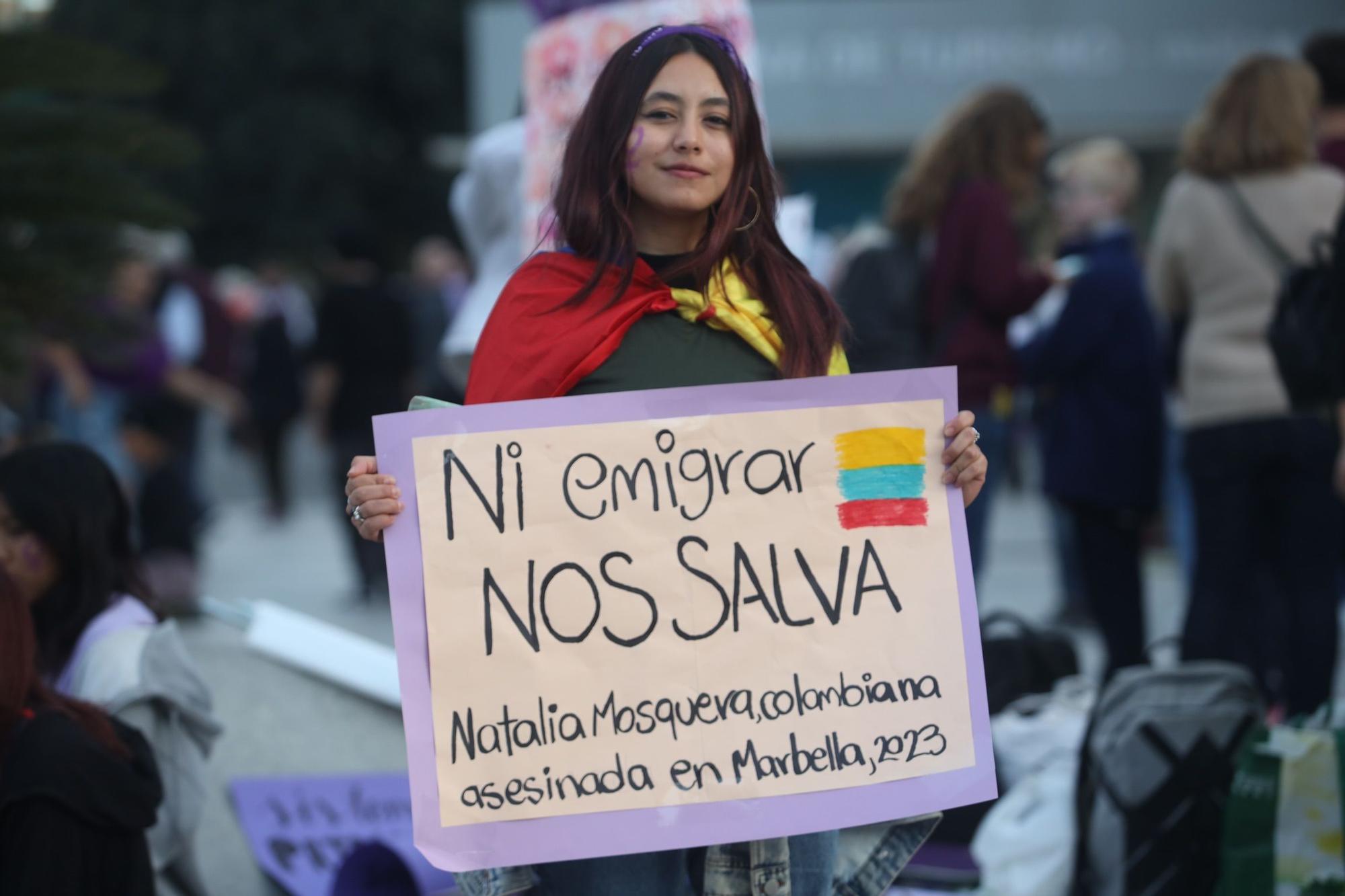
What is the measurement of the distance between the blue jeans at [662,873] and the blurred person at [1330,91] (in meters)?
3.05

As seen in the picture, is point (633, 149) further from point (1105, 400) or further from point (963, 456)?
point (1105, 400)

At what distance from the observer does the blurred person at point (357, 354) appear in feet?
27.5

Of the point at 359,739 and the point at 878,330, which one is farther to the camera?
the point at 878,330

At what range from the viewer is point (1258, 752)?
126 inches

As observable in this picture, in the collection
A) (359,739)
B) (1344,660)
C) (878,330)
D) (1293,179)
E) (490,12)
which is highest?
(490,12)

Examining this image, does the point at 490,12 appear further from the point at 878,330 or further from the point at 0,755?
the point at 0,755

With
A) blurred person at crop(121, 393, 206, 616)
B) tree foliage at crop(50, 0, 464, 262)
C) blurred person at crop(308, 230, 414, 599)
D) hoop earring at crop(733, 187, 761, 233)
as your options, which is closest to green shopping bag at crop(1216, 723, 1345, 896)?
hoop earring at crop(733, 187, 761, 233)

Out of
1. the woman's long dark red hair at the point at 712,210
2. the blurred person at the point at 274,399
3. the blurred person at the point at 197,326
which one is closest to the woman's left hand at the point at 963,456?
the woman's long dark red hair at the point at 712,210

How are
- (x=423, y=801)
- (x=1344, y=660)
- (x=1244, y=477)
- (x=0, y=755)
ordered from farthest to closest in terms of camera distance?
(x=1344, y=660) < (x=1244, y=477) < (x=0, y=755) < (x=423, y=801)

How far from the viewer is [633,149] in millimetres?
2311

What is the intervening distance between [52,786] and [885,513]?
1.30 m

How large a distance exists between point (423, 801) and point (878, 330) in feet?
10.4

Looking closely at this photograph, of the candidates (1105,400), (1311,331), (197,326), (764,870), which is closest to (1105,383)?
(1105,400)

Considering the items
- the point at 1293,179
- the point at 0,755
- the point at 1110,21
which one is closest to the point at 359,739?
the point at 0,755
